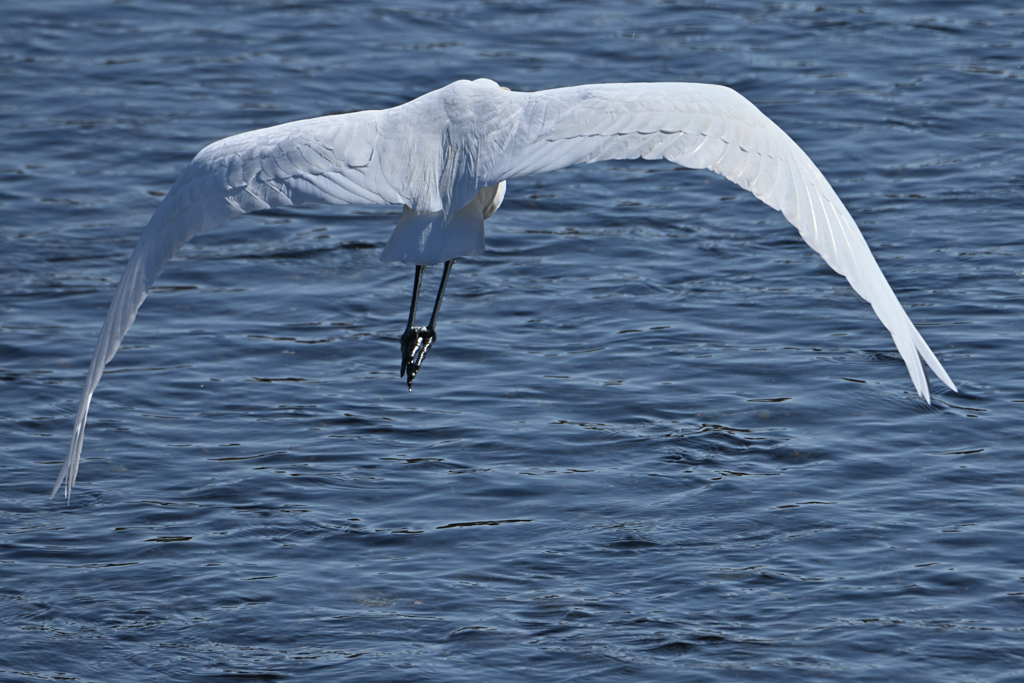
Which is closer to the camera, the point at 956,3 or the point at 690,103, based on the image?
the point at 690,103

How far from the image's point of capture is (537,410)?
10.8 m

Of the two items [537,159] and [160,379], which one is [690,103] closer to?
[537,159]

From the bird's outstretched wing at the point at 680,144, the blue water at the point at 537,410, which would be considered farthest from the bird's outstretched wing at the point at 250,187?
the blue water at the point at 537,410

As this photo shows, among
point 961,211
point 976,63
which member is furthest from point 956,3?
point 961,211

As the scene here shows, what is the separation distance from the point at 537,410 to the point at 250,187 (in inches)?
165

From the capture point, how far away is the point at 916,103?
51.2 feet

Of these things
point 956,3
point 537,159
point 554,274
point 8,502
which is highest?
point 956,3

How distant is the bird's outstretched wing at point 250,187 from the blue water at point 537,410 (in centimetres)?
220

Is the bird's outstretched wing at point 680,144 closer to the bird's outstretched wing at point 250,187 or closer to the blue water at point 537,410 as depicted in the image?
the bird's outstretched wing at point 250,187

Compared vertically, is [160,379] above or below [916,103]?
below

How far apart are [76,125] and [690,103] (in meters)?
10.1

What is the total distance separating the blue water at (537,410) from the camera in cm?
845

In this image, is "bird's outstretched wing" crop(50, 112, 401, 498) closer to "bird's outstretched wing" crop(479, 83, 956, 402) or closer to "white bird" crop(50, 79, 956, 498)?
"white bird" crop(50, 79, 956, 498)

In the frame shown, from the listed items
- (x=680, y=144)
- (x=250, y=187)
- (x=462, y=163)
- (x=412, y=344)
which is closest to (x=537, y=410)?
(x=412, y=344)
